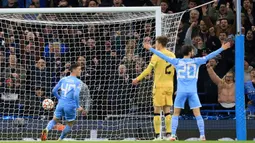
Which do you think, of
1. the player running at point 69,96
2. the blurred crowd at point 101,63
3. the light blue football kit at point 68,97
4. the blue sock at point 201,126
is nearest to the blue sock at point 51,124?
the player running at point 69,96

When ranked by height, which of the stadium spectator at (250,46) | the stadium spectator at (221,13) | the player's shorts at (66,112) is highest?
the stadium spectator at (221,13)

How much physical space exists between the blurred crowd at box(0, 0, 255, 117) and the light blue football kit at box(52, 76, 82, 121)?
907 millimetres

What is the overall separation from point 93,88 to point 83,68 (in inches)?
20.9

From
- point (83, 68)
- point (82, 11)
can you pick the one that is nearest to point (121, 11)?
point (82, 11)

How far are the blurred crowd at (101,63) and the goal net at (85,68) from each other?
0.07 ft

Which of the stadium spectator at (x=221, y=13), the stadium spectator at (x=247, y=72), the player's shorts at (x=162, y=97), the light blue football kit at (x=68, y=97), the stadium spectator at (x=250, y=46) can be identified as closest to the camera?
the player's shorts at (x=162, y=97)

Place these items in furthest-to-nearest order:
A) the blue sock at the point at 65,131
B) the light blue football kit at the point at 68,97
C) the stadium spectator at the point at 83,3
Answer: the stadium spectator at the point at 83,3 < the light blue football kit at the point at 68,97 < the blue sock at the point at 65,131

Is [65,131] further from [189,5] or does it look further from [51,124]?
[189,5]

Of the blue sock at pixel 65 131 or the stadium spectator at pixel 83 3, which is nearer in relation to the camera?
the blue sock at pixel 65 131

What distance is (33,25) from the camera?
20.5 metres

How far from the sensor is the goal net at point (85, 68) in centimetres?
1894

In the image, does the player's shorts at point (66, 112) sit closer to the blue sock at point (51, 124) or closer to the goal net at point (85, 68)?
the blue sock at point (51, 124)

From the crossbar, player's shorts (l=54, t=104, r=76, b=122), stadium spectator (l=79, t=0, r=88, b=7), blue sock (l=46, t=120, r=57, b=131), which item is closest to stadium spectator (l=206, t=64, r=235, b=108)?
the crossbar

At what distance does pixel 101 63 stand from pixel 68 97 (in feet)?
5.43
